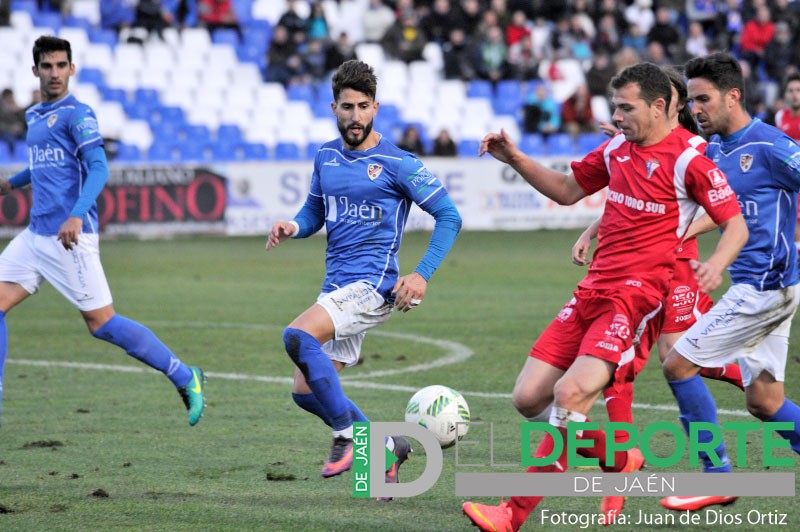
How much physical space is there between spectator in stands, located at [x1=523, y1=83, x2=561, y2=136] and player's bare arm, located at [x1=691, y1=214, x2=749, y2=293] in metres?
19.6

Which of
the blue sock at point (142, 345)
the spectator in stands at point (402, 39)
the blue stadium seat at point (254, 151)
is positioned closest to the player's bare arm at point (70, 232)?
the blue sock at point (142, 345)

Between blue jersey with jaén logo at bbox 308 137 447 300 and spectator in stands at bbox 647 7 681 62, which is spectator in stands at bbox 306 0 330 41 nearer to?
spectator in stands at bbox 647 7 681 62

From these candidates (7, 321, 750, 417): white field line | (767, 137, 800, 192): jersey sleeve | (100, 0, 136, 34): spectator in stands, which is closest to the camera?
(767, 137, 800, 192): jersey sleeve

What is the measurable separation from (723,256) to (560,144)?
1918 centimetres

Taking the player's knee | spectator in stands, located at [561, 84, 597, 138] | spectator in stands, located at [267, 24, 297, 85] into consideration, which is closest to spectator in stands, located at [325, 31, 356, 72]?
spectator in stands, located at [267, 24, 297, 85]

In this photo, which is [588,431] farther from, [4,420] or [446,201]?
[4,420]

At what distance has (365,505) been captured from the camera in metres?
5.82

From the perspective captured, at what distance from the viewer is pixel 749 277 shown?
5.84 meters

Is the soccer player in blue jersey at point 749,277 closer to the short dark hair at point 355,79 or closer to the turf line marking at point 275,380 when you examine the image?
the short dark hair at point 355,79

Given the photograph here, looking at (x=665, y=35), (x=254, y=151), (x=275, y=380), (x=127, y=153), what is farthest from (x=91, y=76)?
(x=275, y=380)

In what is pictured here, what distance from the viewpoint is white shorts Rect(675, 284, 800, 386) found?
5.75 meters

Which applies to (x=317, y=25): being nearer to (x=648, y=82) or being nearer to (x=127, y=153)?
(x=127, y=153)

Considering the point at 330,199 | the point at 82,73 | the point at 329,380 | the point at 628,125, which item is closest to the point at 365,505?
the point at 329,380

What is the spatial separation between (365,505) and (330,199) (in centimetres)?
155
